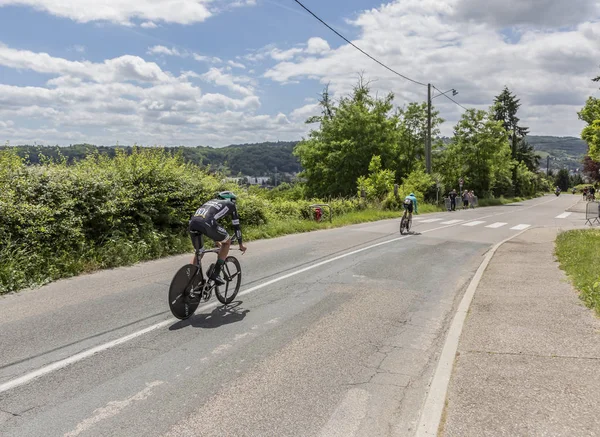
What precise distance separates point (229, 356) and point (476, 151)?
5459 cm

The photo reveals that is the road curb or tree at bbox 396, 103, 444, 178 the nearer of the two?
the road curb

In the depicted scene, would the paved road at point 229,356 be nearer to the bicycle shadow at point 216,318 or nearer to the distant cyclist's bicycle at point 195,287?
the bicycle shadow at point 216,318

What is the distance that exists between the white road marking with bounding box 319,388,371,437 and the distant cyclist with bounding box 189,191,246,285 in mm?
3181

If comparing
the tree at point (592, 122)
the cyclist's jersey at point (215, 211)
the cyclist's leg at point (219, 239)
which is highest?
the tree at point (592, 122)

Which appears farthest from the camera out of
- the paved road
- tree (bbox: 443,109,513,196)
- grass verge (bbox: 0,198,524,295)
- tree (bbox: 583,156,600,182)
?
tree (bbox: 583,156,600,182)

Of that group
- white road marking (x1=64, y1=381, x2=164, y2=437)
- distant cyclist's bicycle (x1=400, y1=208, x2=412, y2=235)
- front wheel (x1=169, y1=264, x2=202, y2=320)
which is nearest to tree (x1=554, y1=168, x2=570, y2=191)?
distant cyclist's bicycle (x1=400, y1=208, x2=412, y2=235)


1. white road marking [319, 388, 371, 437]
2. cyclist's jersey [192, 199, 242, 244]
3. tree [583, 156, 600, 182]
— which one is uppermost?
tree [583, 156, 600, 182]

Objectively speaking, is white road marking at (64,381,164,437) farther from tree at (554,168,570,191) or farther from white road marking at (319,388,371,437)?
tree at (554,168,570,191)

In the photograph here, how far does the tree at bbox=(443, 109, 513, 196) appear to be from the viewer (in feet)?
177

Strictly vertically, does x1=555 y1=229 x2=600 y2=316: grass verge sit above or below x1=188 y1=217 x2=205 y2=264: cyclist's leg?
below

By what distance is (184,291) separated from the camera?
6160 mm

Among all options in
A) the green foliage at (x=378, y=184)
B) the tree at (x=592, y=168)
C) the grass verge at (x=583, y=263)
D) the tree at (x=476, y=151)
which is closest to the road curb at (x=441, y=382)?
the grass verge at (x=583, y=263)

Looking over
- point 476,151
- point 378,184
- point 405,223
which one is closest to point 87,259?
point 405,223

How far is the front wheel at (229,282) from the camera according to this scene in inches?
272
